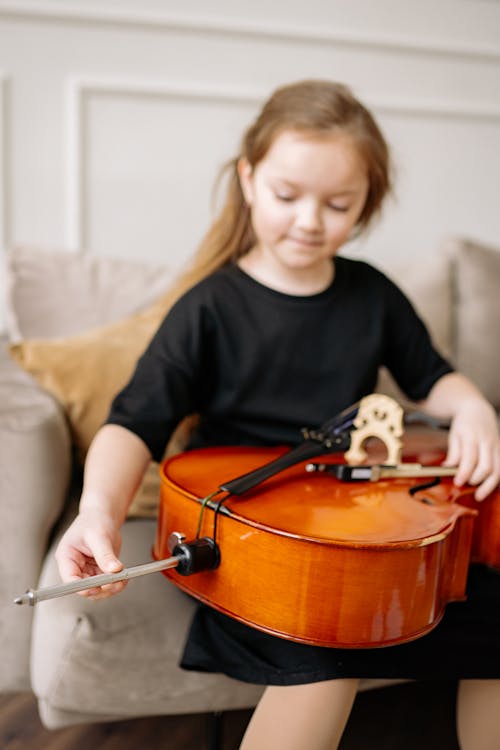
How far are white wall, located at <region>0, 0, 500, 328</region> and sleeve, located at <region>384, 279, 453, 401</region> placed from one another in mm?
628

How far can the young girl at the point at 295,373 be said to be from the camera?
33.6 inches

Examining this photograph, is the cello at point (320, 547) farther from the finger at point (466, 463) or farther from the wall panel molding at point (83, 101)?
the wall panel molding at point (83, 101)

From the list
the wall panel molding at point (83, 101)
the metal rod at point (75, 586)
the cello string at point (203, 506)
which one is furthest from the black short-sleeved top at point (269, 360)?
the wall panel molding at point (83, 101)

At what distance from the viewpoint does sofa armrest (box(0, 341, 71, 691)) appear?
3.54ft

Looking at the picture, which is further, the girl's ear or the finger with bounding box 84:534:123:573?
the girl's ear

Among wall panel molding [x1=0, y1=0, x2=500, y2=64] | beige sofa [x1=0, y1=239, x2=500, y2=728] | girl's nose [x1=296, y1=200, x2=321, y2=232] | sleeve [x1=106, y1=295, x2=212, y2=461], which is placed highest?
wall panel molding [x1=0, y1=0, x2=500, y2=64]

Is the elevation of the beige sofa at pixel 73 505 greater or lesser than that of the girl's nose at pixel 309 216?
lesser

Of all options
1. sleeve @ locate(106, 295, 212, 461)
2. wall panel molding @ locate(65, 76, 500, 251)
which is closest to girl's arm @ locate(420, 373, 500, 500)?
sleeve @ locate(106, 295, 212, 461)

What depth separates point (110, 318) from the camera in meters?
1.54

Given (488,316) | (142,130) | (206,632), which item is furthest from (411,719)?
(142,130)

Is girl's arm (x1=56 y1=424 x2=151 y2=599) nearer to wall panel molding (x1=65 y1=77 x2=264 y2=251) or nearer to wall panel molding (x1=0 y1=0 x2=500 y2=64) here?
wall panel molding (x1=65 y1=77 x2=264 y2=251)

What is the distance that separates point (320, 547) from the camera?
71 centimetres

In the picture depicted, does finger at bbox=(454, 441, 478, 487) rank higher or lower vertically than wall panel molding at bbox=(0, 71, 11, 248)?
lower

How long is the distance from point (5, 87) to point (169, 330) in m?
0.97
